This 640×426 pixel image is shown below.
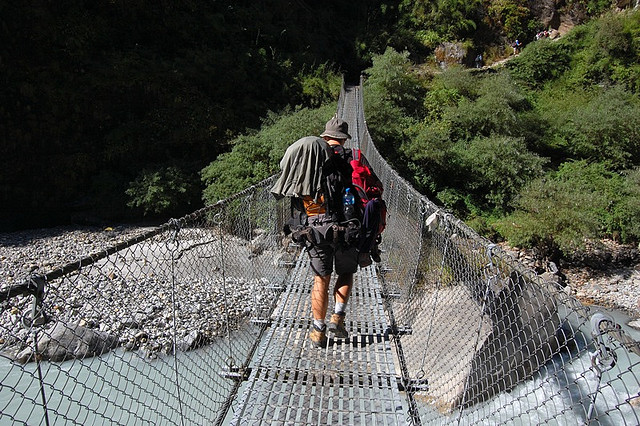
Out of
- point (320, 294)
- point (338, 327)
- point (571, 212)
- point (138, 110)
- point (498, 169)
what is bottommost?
point (571, 212)

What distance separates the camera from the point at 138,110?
363 inches

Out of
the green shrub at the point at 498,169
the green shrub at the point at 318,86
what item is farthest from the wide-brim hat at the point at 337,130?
the green shrub at the point at 318,86

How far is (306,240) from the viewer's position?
179 centimetres

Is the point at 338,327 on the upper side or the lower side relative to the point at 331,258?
lower

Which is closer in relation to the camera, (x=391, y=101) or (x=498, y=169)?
(x=498, y=169)

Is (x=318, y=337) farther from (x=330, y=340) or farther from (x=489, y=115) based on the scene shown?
(x=489, y=115)

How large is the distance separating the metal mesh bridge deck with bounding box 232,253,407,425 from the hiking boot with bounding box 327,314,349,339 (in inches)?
2.0

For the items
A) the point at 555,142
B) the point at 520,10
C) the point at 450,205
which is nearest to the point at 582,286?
the point at 450,205

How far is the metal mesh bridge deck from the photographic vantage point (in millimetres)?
1484

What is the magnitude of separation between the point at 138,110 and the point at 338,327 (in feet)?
29.9

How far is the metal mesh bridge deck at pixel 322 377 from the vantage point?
58.4 inches

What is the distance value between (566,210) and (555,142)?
365 cm

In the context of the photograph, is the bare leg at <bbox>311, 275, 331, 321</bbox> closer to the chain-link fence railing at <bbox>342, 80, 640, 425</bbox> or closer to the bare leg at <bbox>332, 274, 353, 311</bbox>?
the bare leg at <bbox>332, 274, 353, 311</bbox>

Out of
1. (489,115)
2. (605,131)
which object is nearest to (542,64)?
(605,131)
